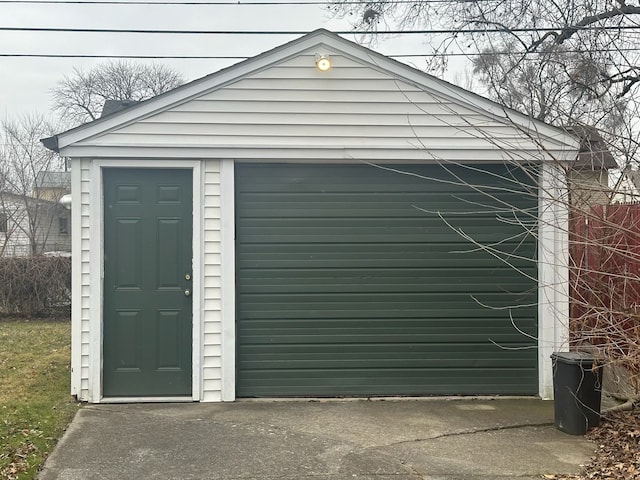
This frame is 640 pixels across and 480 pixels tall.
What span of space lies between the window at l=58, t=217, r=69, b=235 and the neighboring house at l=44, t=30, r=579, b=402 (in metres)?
22.3

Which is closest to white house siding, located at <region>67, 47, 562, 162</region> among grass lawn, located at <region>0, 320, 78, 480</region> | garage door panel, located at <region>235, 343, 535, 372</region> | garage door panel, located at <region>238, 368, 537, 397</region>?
garage door panel, located at <region>235, 343, 535, 372</region>

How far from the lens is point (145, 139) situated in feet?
19.3

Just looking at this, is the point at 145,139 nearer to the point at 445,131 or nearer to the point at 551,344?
the point at 445,131

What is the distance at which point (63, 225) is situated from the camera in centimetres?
2705

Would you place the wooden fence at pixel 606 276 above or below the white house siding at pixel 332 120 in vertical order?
below

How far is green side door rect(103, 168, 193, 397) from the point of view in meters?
5.95

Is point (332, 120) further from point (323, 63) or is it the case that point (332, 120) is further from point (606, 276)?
point (606, 276)

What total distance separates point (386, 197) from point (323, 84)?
1344 millimetres

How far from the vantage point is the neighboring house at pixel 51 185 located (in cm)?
2472

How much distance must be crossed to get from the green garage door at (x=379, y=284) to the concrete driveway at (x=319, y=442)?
0.95 ft

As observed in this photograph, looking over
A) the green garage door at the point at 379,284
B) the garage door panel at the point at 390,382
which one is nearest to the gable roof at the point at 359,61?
the green garage door at the point at 379,284

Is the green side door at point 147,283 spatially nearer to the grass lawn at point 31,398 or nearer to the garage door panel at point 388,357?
the grass lawn at point 31,398

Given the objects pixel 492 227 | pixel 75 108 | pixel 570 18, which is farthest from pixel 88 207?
pixel 75 108

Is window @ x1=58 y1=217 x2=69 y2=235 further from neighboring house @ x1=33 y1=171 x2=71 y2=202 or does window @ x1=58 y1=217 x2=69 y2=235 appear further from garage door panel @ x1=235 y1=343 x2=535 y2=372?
garage door panel @ x1=235 y1=343 x2=535 y2=372
